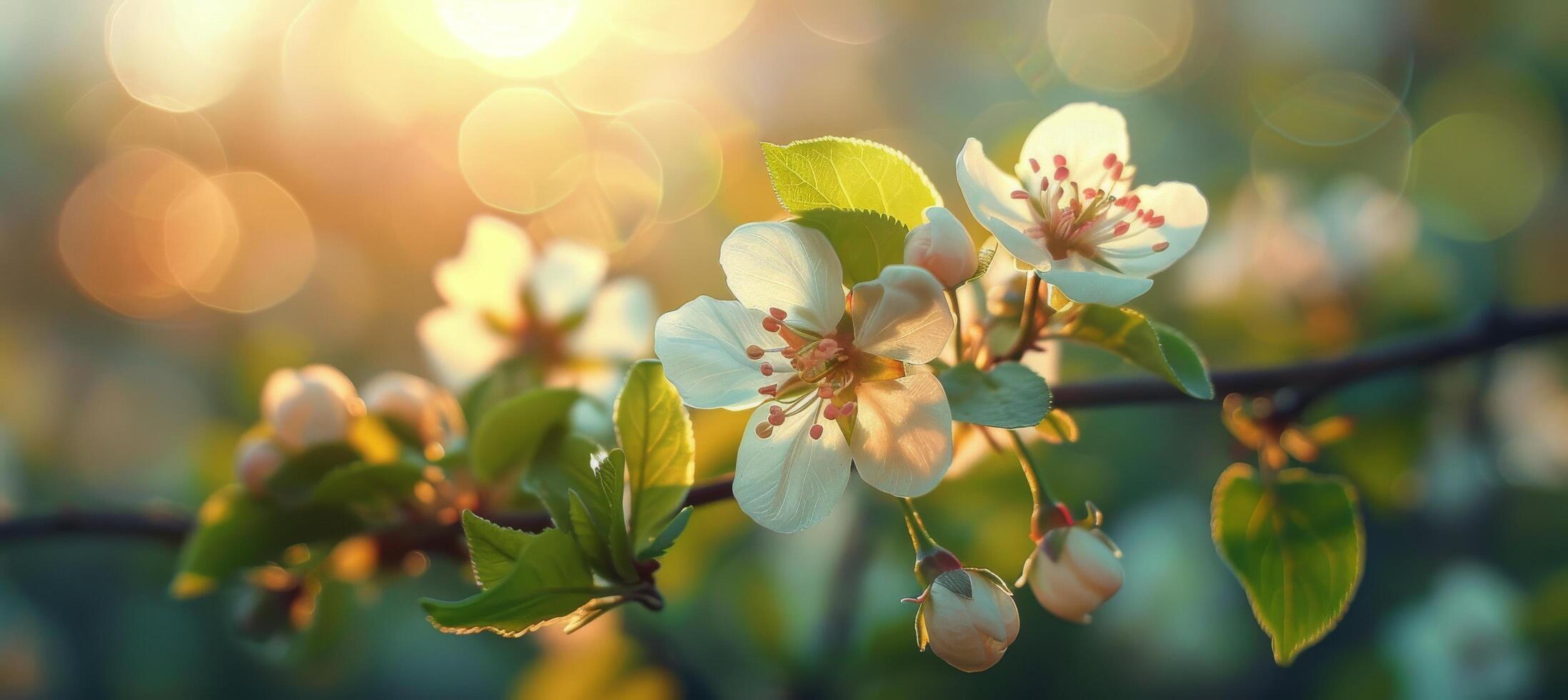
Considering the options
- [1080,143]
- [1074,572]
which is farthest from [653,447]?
[1080,143]

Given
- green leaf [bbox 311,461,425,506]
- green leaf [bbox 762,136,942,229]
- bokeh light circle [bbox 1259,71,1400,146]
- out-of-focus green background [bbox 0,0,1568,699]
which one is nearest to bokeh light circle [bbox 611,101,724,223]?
out-of-focus green background [bbox 0,0,1568,699]

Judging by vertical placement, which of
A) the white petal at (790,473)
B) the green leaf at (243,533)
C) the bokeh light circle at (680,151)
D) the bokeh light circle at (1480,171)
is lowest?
the bokeh light circle at (1480,171)

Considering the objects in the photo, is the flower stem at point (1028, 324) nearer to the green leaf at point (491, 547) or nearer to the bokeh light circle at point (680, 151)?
the green leaf at point (491, 547)

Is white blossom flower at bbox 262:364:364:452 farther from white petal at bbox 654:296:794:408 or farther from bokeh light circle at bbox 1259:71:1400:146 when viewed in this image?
bokeh light circle at bbox 1259:71:1400:146

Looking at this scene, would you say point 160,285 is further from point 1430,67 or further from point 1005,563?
point 1430,67

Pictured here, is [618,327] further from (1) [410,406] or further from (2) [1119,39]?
(2) [1119,39]

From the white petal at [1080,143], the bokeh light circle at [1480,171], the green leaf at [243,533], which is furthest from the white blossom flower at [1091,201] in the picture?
the bokeh light circle at [1480,171]
